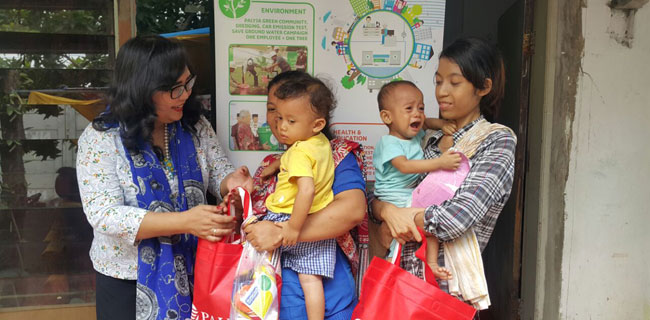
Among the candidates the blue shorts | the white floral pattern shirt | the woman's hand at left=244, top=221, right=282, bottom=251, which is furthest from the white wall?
the white floral pattern shirt

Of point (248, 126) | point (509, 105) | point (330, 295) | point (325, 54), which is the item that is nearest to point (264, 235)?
point (330, 295)

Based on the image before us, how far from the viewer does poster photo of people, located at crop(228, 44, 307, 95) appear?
2701mm

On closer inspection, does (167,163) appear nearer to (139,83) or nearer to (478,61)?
(139,83)

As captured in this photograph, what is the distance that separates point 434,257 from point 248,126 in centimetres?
127

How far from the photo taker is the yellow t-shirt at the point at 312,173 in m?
1.96

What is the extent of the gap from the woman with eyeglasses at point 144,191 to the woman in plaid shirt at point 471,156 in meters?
0.71

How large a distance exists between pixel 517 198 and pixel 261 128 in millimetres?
1501

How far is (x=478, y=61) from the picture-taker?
2.00 metres

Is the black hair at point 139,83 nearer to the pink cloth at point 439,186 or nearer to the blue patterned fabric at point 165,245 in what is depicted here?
A: the blue patterned fabric at point 165,245

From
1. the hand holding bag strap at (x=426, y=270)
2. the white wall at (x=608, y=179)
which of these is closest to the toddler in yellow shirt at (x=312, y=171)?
the hand holding bag strap at (x=426, y=270)

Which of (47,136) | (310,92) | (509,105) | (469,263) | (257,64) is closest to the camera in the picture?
(469,263)

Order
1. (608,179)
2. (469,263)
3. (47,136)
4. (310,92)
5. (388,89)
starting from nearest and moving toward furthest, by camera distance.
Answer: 1. (469,263)
2. (310,92)
3. (388,89)
4. (608,179)
5. (47,136)

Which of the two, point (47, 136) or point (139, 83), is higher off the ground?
point (139, 83)

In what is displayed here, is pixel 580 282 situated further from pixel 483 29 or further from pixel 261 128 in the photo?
pixel 483 29
